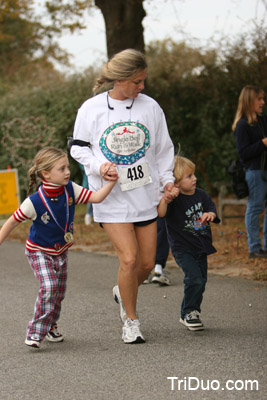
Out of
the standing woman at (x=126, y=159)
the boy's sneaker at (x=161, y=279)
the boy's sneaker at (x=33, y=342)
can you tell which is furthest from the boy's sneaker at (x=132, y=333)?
the boy's sneaker at (x=161, y=279)

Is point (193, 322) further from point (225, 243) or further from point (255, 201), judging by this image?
point (225, 243)

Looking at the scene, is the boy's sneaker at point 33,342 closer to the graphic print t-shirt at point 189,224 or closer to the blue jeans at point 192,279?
the blue jeans at point 192,279

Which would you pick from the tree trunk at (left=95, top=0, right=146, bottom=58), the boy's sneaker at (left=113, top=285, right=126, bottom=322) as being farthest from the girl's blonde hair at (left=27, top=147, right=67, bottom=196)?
the tree trunk at (left=95, top=0, right=146, bottom=58)

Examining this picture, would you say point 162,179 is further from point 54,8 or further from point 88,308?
point 54,8

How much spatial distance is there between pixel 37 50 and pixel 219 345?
32601 millimetres

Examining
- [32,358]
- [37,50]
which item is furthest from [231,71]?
[37,50]

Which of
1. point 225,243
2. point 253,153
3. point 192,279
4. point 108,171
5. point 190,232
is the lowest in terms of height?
point 225,243

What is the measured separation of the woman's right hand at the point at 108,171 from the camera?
4863 millimetres

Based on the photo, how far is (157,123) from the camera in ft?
17.1

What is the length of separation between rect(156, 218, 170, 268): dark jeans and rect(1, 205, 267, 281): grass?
2.94 ft

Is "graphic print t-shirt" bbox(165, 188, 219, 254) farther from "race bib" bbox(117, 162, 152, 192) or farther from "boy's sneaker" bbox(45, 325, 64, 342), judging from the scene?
"boy's sneaker" bbox(45, 325, 64, 342)

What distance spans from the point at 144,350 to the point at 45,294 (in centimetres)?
80

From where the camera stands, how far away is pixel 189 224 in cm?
548

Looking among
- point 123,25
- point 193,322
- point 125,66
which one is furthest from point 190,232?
point 123,25
